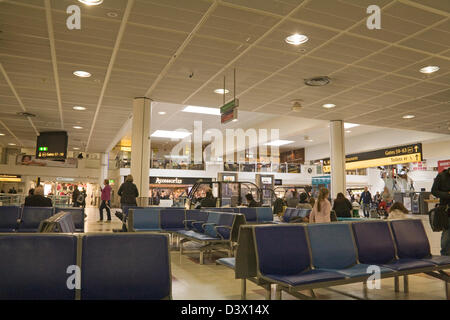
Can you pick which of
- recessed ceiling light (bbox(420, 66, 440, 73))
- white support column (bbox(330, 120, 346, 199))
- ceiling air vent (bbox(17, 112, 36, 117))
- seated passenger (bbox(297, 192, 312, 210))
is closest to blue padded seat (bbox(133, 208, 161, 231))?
seated passenger (bbox(297, 192, 312, 210))

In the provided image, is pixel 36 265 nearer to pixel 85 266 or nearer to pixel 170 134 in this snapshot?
pixel 85 266

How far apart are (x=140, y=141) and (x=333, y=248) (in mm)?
7216

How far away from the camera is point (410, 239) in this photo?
4.50 meters

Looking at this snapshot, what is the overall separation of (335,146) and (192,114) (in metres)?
6.72

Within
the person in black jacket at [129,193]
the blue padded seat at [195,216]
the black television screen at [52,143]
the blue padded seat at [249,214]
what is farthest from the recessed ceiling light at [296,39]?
the black television screen at [52,143]

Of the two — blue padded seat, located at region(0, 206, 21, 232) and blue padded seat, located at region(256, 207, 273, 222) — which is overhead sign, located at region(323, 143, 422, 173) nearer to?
blue padded seat, located at region(256, 207, 273, 222)

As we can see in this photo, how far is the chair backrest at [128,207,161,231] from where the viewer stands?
24.3 ft

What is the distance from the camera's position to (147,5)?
5.32 m

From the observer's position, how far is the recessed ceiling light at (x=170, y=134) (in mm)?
21484

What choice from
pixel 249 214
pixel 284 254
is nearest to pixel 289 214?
pixel 249 214

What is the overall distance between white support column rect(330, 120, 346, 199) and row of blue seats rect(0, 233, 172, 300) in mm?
11630

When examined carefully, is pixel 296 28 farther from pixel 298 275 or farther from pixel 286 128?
pixel 286 128

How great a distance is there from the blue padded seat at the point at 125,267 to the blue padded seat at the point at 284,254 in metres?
1.22
